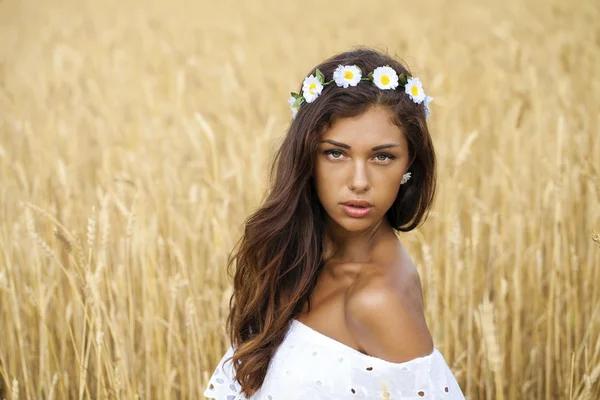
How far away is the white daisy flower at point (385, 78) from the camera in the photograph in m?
1.64

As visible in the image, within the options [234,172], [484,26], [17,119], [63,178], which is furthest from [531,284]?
[484,26]

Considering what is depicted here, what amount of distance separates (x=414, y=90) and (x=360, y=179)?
0.27 metres

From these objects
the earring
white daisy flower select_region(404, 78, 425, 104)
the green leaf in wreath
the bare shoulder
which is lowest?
the bare shoulder

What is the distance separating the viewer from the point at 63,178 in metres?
2.39

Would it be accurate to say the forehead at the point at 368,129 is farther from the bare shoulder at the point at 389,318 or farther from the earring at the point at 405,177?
the bare shoulder at the point at 389,318

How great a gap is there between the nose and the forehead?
0.05 metres

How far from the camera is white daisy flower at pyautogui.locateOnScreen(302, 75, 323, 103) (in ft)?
5.53

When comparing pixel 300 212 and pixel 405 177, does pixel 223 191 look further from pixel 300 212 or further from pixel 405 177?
pixel 405 177

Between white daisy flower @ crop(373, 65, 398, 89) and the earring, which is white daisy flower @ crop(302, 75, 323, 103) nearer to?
white daisy flower @ crop(373, 65, 398, 89)

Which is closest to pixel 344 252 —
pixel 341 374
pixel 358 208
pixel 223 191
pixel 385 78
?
pixel 358 208

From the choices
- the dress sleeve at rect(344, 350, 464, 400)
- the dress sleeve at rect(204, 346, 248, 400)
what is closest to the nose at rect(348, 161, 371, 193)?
the dress sleeve at rect(344, 350, 464, 400)

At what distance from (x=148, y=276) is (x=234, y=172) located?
657 millimetres

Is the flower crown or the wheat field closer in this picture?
the flower crown

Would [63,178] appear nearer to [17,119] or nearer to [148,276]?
[148,276]
